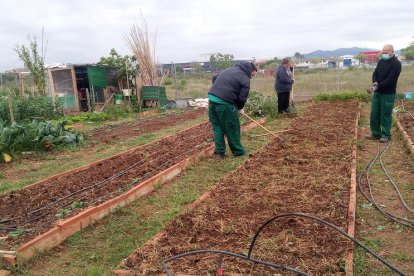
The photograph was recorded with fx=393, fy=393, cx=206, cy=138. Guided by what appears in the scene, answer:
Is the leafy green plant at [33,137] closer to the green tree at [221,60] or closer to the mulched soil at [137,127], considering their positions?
the mulched soil at [137,127]

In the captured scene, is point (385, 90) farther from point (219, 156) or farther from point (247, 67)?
point (219, 156)

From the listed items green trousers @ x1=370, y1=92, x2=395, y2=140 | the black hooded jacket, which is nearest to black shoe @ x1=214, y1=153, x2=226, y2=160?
the black hooded jacket

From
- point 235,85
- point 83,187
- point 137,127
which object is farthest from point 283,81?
point 83,187

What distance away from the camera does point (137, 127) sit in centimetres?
1145

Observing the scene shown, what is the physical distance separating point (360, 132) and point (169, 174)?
5.28 meters

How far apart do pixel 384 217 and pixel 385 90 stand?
4117mm

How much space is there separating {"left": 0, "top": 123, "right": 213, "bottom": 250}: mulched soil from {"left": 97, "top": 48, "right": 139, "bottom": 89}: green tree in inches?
344

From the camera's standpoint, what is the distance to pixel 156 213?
4625mm

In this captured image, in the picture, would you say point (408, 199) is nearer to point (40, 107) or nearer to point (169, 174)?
point (169, 174)

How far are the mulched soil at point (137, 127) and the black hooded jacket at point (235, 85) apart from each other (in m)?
3.74

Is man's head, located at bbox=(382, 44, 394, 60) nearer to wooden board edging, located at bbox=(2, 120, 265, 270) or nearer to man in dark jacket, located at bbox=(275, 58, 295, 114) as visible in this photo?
man in dark jacket, located at bbox=(275, 58, 295, 114)

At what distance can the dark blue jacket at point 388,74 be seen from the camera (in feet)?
24.1

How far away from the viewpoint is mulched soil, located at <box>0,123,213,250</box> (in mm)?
4311

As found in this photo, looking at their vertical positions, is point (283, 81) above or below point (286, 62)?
below
